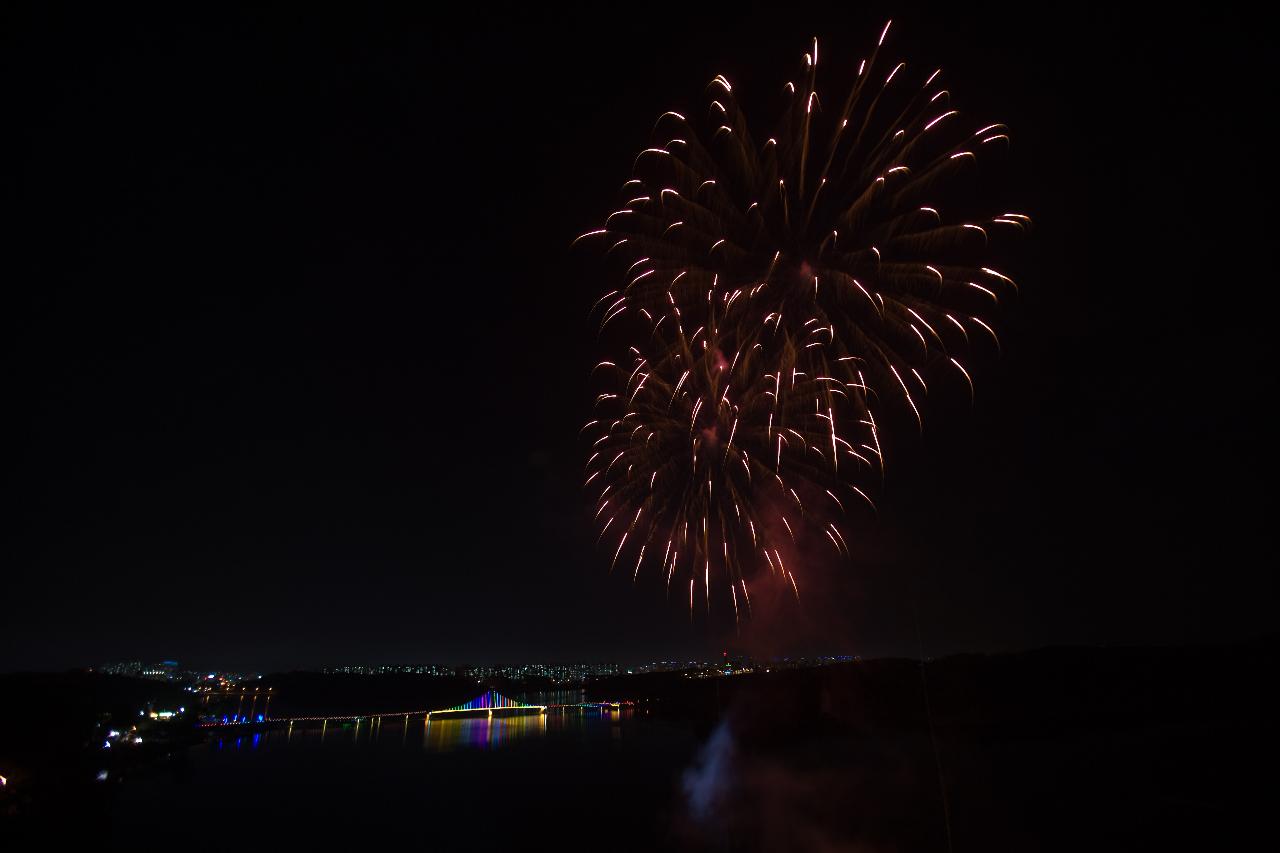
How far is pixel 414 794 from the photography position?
36.1 m

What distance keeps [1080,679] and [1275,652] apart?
47.2 feet

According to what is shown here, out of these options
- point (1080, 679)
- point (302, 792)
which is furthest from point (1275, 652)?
point (302, 792)

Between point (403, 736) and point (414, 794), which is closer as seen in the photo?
point (414, 794)

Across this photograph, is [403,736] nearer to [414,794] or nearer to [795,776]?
[414,794]

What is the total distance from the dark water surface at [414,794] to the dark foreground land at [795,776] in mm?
220

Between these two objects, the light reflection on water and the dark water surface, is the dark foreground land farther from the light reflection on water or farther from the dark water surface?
the light reflection on water

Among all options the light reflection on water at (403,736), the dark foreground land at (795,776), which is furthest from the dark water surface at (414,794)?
the light reflection on water at (403,736)

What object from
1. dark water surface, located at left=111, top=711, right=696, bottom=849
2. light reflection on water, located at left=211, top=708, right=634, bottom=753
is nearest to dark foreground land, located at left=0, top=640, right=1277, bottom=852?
dark water surface, located at left=111, top=711, right=696, bottom=849

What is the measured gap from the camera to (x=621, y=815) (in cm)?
2633

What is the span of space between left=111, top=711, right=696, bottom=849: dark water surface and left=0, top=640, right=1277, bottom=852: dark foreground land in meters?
0.22

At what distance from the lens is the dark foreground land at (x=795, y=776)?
20641 mm

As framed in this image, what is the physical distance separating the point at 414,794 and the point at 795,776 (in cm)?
1893

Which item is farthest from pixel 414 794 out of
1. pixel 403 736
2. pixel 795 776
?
pixel 403 736

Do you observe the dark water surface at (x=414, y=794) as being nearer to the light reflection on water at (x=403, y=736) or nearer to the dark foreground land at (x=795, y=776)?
the dark foreground land at (x=795, y=776)
